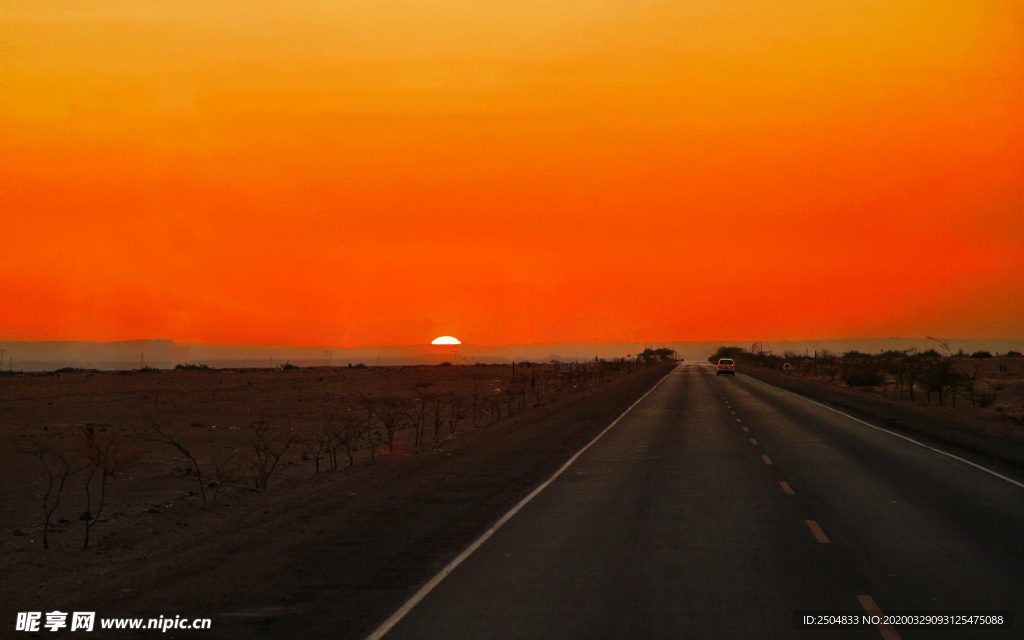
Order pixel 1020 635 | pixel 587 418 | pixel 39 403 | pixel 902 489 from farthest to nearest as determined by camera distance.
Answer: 1. pixel 39 403
2. pixel 587 418
3. pixel 902 489
4. pixel 1020 635

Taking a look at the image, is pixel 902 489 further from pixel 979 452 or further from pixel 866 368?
pixel 866 368

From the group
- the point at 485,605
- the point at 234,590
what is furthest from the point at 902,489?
the point at 234,590

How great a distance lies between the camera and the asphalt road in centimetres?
829

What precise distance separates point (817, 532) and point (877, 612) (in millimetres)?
4169

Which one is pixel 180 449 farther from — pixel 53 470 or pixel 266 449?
pixel 53 470

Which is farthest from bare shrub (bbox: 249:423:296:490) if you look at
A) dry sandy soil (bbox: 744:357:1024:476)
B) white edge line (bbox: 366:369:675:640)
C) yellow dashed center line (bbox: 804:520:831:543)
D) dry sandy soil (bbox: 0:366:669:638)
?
dry sandy soil (bbox: 744:357:1024:476)

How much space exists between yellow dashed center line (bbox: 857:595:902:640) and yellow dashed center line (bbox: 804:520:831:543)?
301 cm

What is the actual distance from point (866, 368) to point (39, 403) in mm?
66201

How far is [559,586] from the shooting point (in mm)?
9594

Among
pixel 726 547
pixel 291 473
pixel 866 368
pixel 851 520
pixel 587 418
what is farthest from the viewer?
pixel 866 368

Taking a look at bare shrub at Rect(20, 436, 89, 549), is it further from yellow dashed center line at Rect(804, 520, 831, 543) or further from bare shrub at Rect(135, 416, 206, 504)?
yellow dashed center line at Rect(804, 520, 831, 543)

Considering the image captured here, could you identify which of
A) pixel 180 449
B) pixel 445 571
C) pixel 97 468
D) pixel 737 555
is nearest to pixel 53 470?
pixel 97 468

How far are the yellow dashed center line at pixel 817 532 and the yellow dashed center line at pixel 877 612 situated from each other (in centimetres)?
301

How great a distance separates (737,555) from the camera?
11.1 metres
